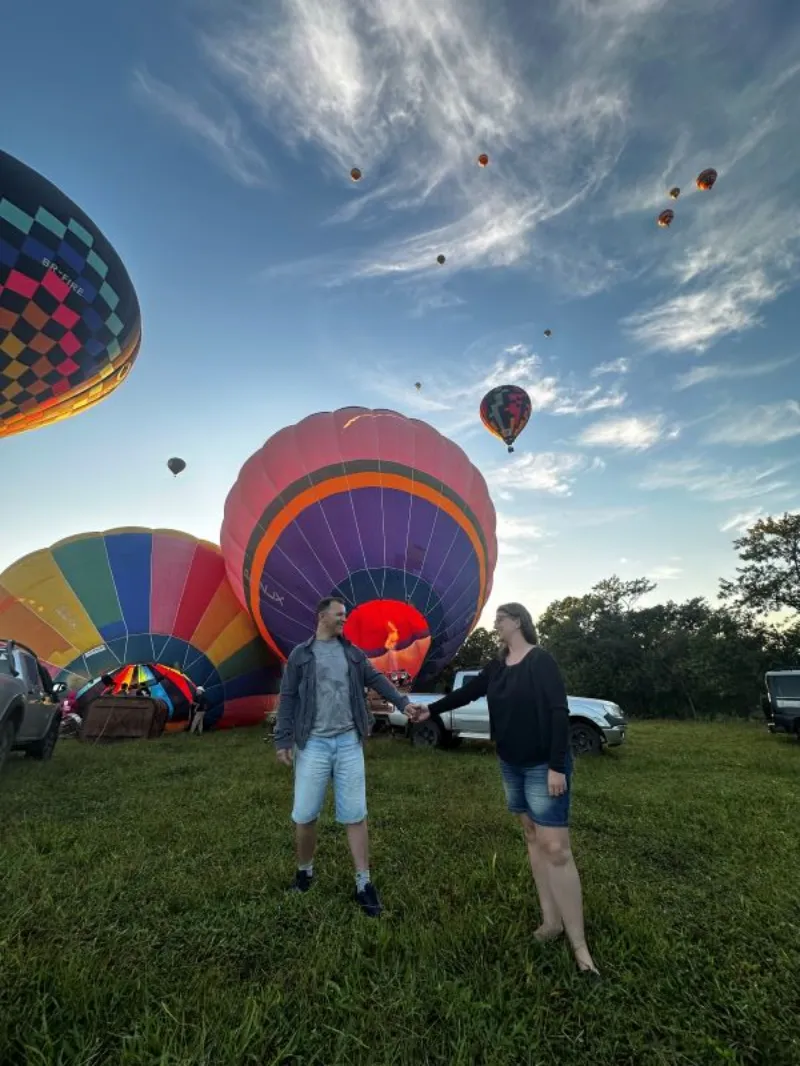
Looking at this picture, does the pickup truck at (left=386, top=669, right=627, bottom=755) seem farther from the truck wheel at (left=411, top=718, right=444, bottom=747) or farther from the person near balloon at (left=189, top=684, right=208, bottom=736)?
the person near balloon at (left=189, top=684, right=208, bottom=736)

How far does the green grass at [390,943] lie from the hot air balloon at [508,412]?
14195 millimetres

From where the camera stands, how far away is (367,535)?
10.4m

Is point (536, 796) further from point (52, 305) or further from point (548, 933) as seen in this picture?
point (52, 305)

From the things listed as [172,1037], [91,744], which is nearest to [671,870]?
[172,1037]

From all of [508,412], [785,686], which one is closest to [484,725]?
[785,686]

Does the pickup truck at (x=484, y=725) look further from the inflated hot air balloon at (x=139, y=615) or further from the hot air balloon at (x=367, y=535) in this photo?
the inflated hot air balloon at (x=139, y=615)

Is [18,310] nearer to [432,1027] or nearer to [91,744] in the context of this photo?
[91,744]

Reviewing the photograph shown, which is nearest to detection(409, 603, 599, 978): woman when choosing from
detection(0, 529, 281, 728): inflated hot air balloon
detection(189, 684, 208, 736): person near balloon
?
detection(0, 529, 281, 728): inflated hot air balloon

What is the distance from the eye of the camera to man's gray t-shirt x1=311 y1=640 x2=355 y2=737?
3.64 metres

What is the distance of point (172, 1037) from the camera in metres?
2.08

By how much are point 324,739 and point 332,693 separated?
0.30 meters

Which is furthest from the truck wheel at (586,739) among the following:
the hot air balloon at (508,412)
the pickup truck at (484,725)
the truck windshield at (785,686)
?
the hot air balloon at (508,412)

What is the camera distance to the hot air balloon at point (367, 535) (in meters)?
10.4

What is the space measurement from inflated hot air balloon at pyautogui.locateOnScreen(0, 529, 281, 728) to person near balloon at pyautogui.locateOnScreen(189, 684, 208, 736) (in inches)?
6.6
